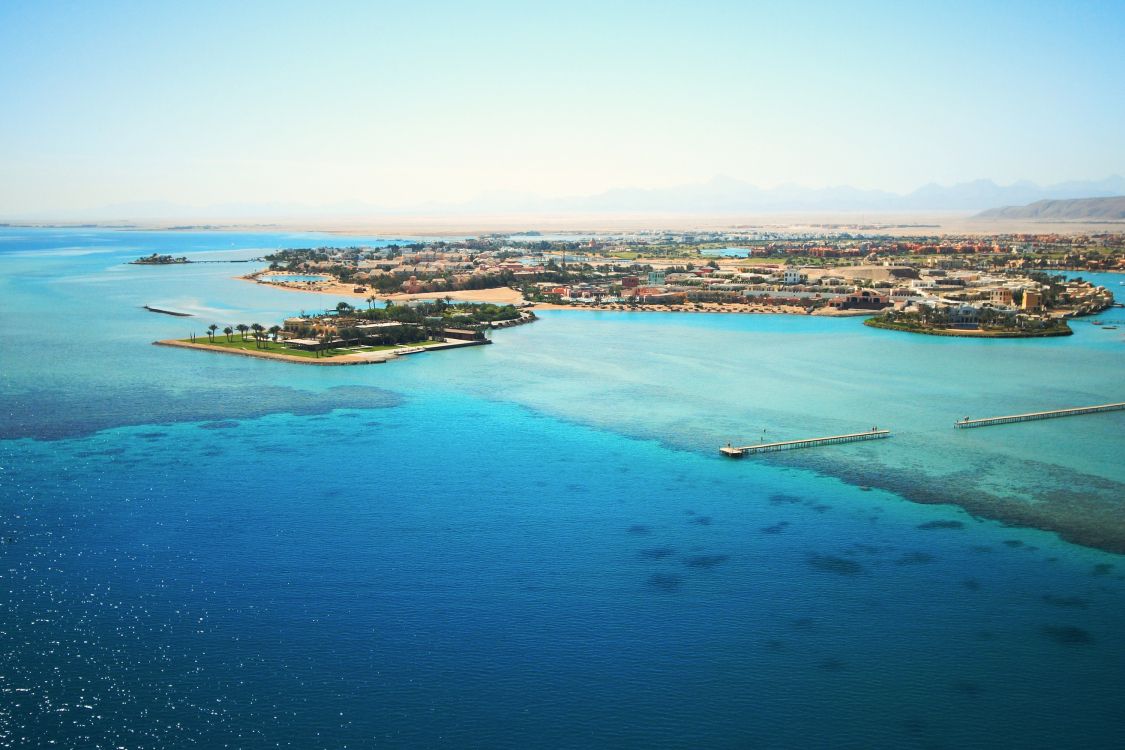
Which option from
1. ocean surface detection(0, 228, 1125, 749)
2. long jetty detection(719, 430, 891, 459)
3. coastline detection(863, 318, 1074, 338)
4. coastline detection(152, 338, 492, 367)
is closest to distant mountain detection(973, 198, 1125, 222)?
coastline detection(863, 318, 1074, 338)

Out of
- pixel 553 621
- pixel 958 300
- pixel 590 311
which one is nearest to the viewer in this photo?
pixel 553 621

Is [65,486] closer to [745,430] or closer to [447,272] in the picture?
[745,430]

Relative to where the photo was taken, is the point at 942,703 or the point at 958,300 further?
the point at 958,300

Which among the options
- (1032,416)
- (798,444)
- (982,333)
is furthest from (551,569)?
(982,333)

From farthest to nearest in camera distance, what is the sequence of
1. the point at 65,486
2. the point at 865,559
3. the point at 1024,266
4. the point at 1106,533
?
1. the point at 1024,266
2. the point at 65,486
3. the point at 1106,533
4. the point at 865,559

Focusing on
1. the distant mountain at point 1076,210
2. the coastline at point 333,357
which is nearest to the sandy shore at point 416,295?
the coastline at point 333,357

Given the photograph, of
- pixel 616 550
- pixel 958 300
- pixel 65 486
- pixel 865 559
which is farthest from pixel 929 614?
pixel 958 300

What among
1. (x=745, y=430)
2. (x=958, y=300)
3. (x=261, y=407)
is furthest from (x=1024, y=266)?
(x=261, y=407)

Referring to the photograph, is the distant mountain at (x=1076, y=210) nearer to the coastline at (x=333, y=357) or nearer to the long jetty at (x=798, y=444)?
the coastline at (x=333, y=357)
